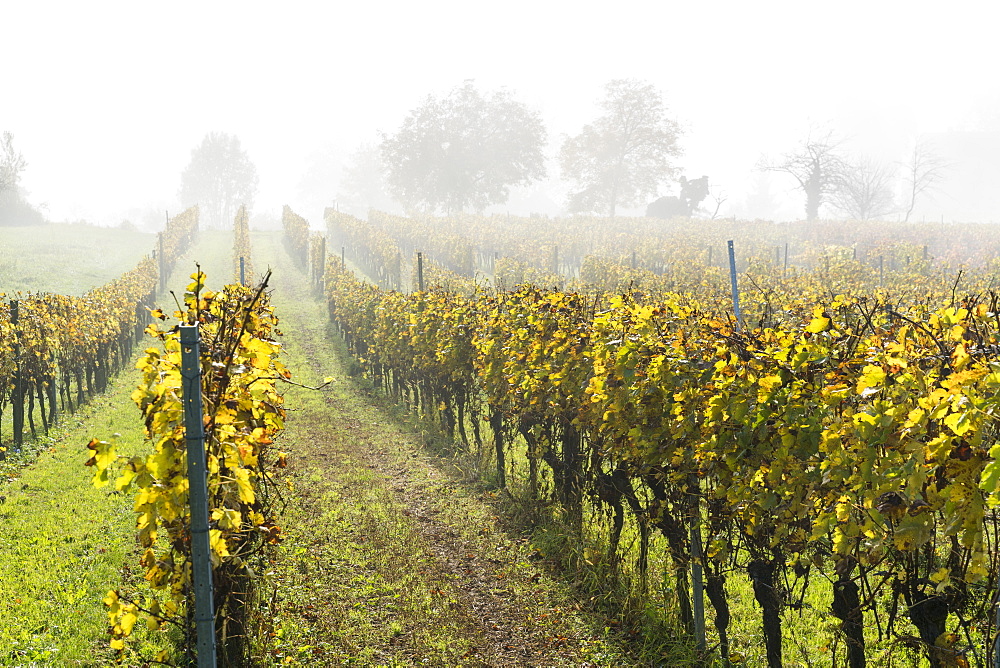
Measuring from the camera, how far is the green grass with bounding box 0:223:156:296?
106 ft

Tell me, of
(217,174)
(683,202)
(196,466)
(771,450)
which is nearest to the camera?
(196,466)

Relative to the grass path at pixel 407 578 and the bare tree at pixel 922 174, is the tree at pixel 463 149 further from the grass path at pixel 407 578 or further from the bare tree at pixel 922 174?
the grass path at pixel 407 578

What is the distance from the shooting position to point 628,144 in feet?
219

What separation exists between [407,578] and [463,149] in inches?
2425

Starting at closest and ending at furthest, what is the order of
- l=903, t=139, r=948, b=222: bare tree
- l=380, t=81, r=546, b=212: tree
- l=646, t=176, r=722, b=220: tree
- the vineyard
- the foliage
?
1. the vineyard
2. the foliage
3. l=646, t=176, r=722, b=220: tree
4. l=380, t=81, r=546, b=212: tree
5. l=903, t=139, r=948, b=222: bare tree

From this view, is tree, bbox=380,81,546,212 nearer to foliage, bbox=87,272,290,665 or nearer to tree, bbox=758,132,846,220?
tree, bbox=758,132,846,220

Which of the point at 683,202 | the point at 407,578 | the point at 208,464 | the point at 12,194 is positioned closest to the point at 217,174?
the point at 12,194

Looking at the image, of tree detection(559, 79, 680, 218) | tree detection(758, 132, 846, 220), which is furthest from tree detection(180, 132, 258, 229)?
tree detection(758, 132, 846, 220)

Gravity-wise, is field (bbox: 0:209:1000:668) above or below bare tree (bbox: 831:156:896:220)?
below

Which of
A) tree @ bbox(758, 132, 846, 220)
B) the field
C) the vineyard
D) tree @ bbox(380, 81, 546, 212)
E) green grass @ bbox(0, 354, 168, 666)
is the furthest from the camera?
tree @ bbox(380, 81, 546, 212)

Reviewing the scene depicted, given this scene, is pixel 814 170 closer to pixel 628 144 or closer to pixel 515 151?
pixel 628 144

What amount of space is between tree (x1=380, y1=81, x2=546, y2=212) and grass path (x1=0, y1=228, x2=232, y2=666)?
2174 inches

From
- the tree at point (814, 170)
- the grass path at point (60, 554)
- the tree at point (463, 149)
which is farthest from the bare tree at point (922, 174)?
the grass path at point (60, 554)

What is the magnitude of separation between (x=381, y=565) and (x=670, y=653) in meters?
2.86
